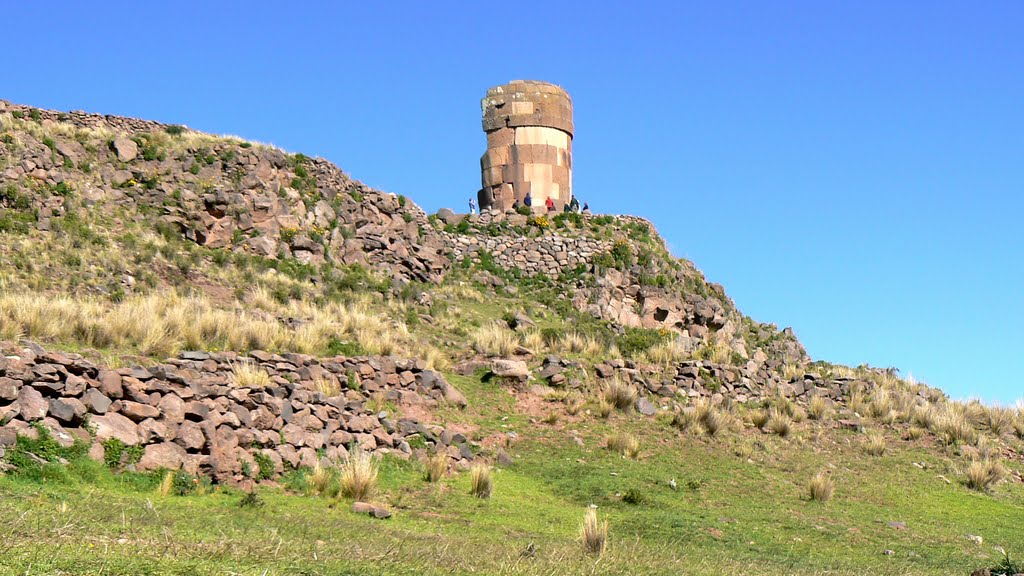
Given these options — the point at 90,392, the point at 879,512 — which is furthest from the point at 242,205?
the point at 879,512

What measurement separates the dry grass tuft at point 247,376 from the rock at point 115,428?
2.10 metres

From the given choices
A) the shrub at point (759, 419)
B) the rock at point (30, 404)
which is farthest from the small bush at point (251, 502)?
the shrub at point (759, 419)

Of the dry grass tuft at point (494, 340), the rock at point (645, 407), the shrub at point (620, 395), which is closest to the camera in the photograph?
the shrub at point (620, 395)

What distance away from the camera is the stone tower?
34.2m

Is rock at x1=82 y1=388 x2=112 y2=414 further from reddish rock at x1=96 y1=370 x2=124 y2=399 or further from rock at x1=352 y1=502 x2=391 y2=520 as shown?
rock at x1=352 y1=502 x2=391 y2=520

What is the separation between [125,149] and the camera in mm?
28078

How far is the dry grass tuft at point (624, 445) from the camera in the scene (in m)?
17.6

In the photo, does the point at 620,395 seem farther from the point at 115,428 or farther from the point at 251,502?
the point at 115,428

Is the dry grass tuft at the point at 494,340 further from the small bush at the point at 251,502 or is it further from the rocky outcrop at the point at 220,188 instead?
the small bush at the point at 251,502

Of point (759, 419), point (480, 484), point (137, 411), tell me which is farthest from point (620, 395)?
point (137, 411)

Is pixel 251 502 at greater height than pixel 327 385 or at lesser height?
lesser

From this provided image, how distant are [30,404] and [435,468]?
529 centimetres

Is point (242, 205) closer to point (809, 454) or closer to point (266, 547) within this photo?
point (809, 454)

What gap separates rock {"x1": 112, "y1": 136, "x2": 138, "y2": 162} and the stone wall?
14.0 m
